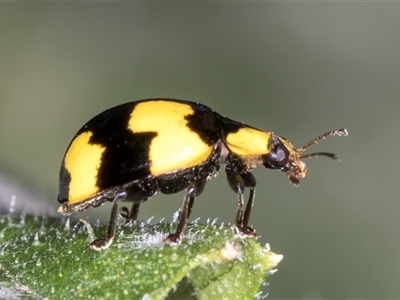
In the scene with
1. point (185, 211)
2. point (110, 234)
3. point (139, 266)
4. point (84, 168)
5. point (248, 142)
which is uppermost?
point (248, 142)

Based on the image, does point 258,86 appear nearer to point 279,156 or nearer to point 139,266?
point 279,156

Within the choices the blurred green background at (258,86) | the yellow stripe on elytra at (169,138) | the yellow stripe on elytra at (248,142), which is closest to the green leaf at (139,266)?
the yellow stripe on elytra at (169,138)

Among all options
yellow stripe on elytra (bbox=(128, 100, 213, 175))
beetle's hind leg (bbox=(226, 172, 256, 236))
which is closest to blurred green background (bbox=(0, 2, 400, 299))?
beetle's hind leg (bbox=(226, 172, 256, 236))

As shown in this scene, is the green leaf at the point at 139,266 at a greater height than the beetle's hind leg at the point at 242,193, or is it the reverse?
the beetle's hind leg at the point at 242,193

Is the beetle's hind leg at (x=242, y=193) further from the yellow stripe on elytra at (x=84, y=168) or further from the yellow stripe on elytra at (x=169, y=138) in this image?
the yellow stripe on elytra at (x=84, y=168)

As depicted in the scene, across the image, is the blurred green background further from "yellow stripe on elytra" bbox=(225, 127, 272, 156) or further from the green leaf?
the green leaf

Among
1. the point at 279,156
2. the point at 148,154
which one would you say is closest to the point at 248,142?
the point at 279,156
